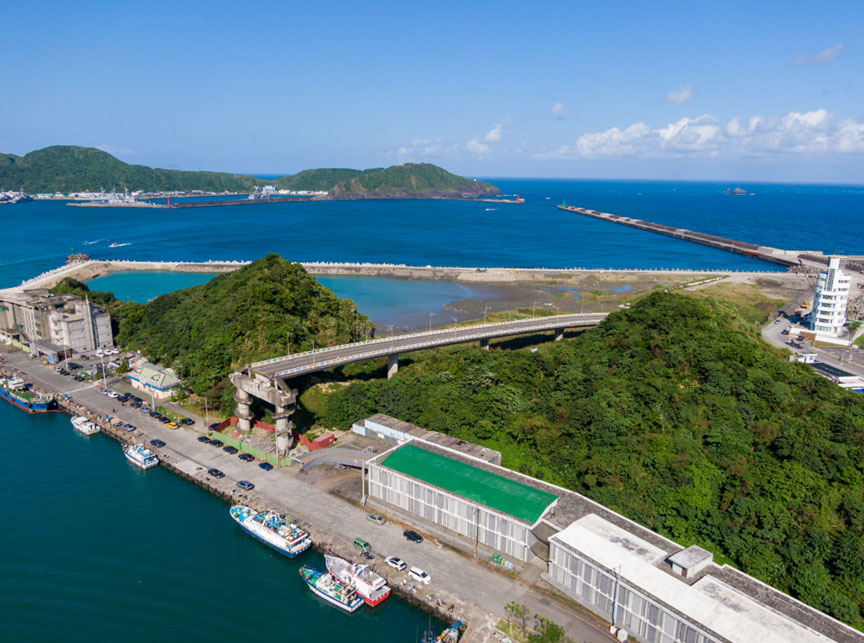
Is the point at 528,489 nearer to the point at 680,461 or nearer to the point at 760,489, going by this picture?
the point at 680,461

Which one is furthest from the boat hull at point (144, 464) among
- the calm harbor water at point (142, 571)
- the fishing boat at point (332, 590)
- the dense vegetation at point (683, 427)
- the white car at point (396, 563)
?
the white car at point (396, 563)

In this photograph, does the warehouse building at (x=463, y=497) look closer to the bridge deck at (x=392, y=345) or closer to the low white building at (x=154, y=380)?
the bridge deck at (x=392, y=345)

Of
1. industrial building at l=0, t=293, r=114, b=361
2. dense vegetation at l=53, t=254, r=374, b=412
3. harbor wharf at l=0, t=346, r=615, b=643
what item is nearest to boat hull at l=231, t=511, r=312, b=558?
harbor wharf at l=0, t=346, r=615, b=643

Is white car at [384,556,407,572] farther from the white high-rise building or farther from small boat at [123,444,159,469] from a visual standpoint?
the white high-rise building

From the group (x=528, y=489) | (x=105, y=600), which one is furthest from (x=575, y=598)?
(x=105, y=600)

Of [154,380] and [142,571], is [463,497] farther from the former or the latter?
[154,380]

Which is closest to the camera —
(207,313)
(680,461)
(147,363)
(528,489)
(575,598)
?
(575,598)
